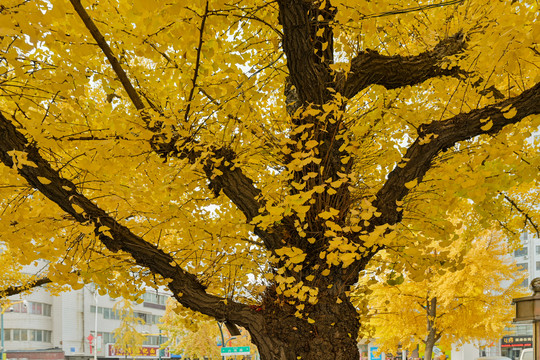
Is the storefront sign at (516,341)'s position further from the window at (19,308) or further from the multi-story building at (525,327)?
the window at (19,308)

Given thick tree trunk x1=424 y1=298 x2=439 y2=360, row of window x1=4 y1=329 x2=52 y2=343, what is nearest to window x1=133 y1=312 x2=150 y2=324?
row of window x1=4 y1=329 x2=52 y2=343

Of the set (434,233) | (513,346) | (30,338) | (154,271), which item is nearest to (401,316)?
(434,233)

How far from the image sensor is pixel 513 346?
164 ft

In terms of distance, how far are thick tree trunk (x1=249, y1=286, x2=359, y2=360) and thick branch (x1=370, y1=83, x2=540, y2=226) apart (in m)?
0.82

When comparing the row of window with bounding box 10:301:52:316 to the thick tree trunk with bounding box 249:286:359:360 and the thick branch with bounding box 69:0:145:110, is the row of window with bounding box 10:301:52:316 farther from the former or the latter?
the thick branch with bounding box 69:0:145:110

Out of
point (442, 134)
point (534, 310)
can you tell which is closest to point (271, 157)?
point (442, 134)

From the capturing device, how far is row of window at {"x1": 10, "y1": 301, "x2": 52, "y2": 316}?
127 feet

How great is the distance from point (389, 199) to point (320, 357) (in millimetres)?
1380

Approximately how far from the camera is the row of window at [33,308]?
38.6 meters

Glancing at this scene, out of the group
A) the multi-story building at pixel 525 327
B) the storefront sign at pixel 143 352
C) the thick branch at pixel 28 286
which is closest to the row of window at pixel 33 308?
the storefront sign at pixel 143 352

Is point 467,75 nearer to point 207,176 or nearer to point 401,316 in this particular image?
point 207,176

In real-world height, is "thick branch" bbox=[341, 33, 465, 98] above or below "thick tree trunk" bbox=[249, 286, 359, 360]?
above

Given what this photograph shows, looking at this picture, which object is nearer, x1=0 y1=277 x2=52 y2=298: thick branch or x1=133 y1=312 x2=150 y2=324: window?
x1=0 y1=277 x2=52 y2=298: thick branch

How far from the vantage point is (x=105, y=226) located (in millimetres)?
4305
